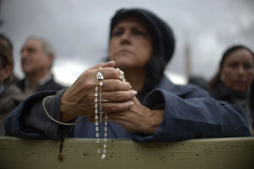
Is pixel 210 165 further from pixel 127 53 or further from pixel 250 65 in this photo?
pixel 250 65

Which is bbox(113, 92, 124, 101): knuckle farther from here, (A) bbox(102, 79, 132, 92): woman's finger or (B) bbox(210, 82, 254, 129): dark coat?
(B) bbox(210, 82, 254, 129): dark coat

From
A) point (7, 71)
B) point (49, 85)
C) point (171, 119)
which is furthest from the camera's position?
point (49, 85)

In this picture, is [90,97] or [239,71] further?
[239,71]

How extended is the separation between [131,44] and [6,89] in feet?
3.96

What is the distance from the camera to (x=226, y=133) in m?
0.93

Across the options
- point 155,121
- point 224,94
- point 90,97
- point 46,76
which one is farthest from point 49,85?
point 224,94

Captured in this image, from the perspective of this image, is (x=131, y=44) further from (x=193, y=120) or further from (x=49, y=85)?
(x=49, y=85)

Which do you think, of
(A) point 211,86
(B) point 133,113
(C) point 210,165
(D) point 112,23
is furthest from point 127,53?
(A) point 211,86

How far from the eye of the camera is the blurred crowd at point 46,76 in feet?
5.59

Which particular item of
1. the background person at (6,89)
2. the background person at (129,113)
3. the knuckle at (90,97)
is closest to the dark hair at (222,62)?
the background person at (129,113)

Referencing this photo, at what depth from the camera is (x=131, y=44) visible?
1.56 meters

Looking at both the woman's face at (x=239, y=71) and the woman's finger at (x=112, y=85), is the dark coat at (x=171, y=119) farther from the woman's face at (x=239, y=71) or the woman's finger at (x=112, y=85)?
the woman's face at (x=239, y=71)

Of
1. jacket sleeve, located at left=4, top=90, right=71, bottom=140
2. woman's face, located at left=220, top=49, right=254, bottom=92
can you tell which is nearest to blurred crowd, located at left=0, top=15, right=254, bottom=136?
woman's face, located at left=220, top=49, right=254, bottom=92

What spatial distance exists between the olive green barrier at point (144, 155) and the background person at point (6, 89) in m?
0.77
